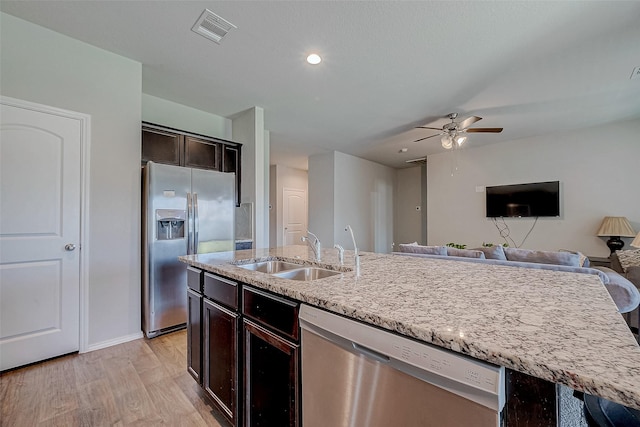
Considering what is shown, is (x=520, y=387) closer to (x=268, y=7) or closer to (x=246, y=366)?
(x=246, y=366)

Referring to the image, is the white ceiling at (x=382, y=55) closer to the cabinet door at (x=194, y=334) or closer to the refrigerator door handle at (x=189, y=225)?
the refrigerator door handle at (x=189, y=225)

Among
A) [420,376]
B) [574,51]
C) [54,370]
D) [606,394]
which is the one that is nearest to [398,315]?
[420,376]

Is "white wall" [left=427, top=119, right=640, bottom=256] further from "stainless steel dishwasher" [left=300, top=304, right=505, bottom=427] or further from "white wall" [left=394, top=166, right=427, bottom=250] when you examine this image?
"stainless steel dishwasher" [left=300, top=304, right=505, bottom=427]

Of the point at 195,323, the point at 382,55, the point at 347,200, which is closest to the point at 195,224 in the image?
the point at 195,323

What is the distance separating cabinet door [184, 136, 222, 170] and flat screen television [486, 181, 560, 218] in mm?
5020

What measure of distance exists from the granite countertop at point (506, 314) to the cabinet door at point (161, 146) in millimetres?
2229

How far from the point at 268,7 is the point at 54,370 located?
3167mm

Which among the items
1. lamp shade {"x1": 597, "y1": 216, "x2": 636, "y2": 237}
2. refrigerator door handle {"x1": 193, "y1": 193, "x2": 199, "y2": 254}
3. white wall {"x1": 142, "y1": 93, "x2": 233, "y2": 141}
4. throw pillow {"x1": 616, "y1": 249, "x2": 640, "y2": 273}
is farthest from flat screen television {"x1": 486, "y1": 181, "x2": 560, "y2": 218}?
refrigerator door handle {"x1": 193, "y1": 193, "x2": 199, "y2": 254}

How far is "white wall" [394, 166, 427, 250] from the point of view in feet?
24.5

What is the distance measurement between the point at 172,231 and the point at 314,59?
2249 millimetres

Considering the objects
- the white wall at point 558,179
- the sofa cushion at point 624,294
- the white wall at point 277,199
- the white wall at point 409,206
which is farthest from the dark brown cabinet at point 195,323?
the white wall at point 409,206

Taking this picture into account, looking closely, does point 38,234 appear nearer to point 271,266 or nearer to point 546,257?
point 271,266

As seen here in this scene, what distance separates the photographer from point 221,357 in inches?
61.1

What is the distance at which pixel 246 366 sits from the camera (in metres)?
1.37
